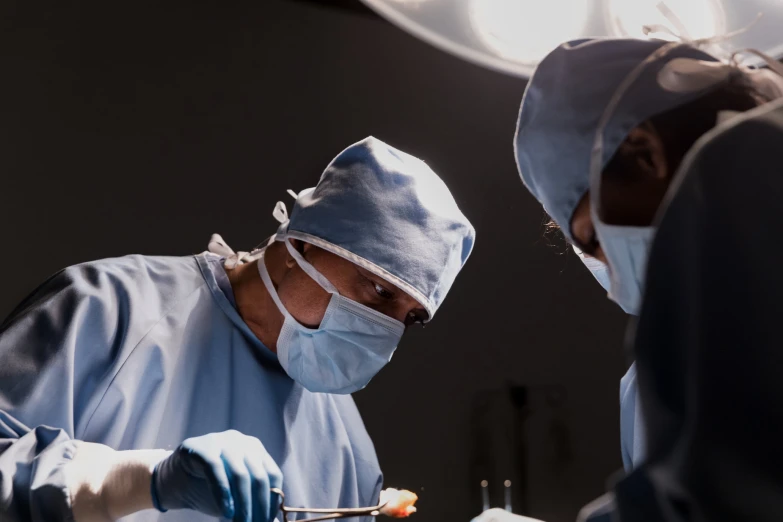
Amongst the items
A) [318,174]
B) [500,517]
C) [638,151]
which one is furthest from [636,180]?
[318,174]

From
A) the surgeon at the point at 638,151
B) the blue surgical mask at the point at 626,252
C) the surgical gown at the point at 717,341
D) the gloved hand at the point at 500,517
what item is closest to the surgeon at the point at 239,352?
the gloved hand at the point at 500,517

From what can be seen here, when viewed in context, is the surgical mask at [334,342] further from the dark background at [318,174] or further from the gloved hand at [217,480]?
the dark background at [318,174]

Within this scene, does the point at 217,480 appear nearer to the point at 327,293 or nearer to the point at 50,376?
the point at 50,376

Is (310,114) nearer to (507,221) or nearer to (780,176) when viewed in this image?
(507,221)

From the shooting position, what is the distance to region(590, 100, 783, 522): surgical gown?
0.56m

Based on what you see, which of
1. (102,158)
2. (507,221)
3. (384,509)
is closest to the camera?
(384,509)

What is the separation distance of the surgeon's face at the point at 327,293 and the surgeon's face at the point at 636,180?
718mm

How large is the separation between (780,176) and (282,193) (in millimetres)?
1764

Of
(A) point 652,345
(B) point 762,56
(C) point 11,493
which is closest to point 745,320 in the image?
(A) point 652,345

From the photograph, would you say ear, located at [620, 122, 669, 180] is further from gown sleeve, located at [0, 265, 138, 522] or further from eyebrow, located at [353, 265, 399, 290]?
gown sleeve, located at [0, 265, 138, 522]

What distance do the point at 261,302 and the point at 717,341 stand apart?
119 cm

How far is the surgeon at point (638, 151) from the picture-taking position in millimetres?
630

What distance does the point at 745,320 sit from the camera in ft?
1.92

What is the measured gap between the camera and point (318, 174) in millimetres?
2293
